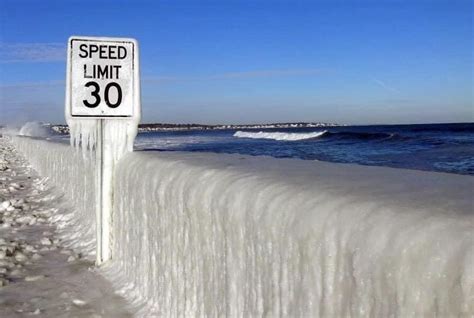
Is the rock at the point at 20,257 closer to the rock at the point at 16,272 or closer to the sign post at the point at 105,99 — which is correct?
the rock at the point at 16,272

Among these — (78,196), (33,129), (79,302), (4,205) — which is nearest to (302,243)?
(79,302)

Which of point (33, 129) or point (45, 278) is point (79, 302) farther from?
point (33, 129)

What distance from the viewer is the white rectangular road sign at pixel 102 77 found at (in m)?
5.10

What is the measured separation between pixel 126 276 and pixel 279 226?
287 centimetres

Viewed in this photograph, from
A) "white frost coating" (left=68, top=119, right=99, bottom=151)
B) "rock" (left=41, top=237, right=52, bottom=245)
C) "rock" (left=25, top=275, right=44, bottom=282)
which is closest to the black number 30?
"white frost coating" (left=68, top=119, right=99, bottom=151)

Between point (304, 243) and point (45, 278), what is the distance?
3600 mm

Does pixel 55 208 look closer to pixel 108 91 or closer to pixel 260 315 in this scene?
pixel 108 91

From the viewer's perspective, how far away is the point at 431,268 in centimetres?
144

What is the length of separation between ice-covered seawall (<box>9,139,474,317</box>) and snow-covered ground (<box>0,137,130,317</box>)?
0.41 meters

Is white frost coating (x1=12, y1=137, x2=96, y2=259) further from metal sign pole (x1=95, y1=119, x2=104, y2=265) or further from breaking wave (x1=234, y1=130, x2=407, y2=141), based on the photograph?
breaking wave (x1=234, y1=130, x2=407, y2=141)

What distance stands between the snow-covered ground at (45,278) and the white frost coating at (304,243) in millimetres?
450

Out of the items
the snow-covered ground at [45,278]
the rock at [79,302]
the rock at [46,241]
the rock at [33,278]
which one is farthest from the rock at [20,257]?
the rock at [79,302]

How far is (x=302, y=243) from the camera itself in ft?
6.81

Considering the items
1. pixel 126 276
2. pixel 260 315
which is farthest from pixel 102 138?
pixel 260 315
